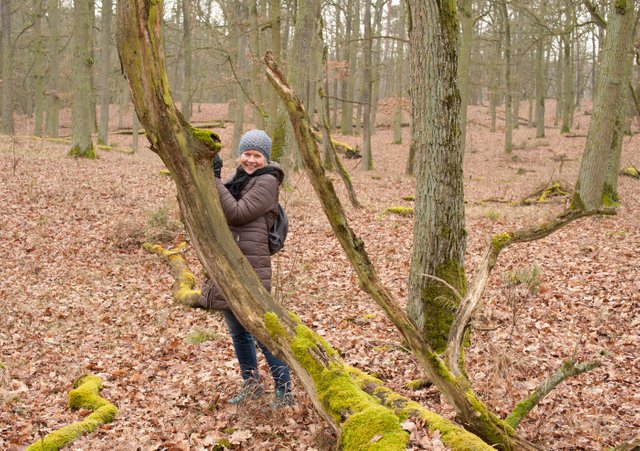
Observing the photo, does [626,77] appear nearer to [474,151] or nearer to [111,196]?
[111,196]

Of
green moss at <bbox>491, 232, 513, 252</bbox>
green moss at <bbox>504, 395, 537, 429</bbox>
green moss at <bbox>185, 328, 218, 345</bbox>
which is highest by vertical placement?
green moss at <bbox>491, 232, 513, 252</bbox>

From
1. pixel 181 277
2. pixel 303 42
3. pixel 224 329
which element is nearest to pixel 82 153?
Answer: pixel 303 42

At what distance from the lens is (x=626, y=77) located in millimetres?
13258

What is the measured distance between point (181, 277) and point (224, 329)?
194cm

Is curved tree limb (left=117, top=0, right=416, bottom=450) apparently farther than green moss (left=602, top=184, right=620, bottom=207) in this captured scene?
No

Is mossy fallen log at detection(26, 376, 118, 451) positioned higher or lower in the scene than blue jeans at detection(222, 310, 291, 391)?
lower

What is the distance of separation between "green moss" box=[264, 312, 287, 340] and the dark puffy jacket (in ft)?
1.47

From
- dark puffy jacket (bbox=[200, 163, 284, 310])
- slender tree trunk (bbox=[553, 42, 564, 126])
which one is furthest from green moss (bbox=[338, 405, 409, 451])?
slender tree trunk (bbox=[553, 42, 564, 126])

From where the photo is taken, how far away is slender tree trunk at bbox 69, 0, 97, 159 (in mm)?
17109

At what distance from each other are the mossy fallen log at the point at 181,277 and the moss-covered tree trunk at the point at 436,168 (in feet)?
10.6

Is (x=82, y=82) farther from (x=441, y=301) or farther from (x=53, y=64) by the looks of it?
(x=441, y=301)

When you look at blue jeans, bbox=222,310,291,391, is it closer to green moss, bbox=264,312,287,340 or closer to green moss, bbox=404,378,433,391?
green moss, bbox=264,312,287,340

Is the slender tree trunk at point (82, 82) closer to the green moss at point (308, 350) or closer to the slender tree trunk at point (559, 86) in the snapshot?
the green moss at point (308, 350)

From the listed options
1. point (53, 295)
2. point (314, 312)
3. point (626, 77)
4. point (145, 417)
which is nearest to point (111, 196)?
point (53, 295)
